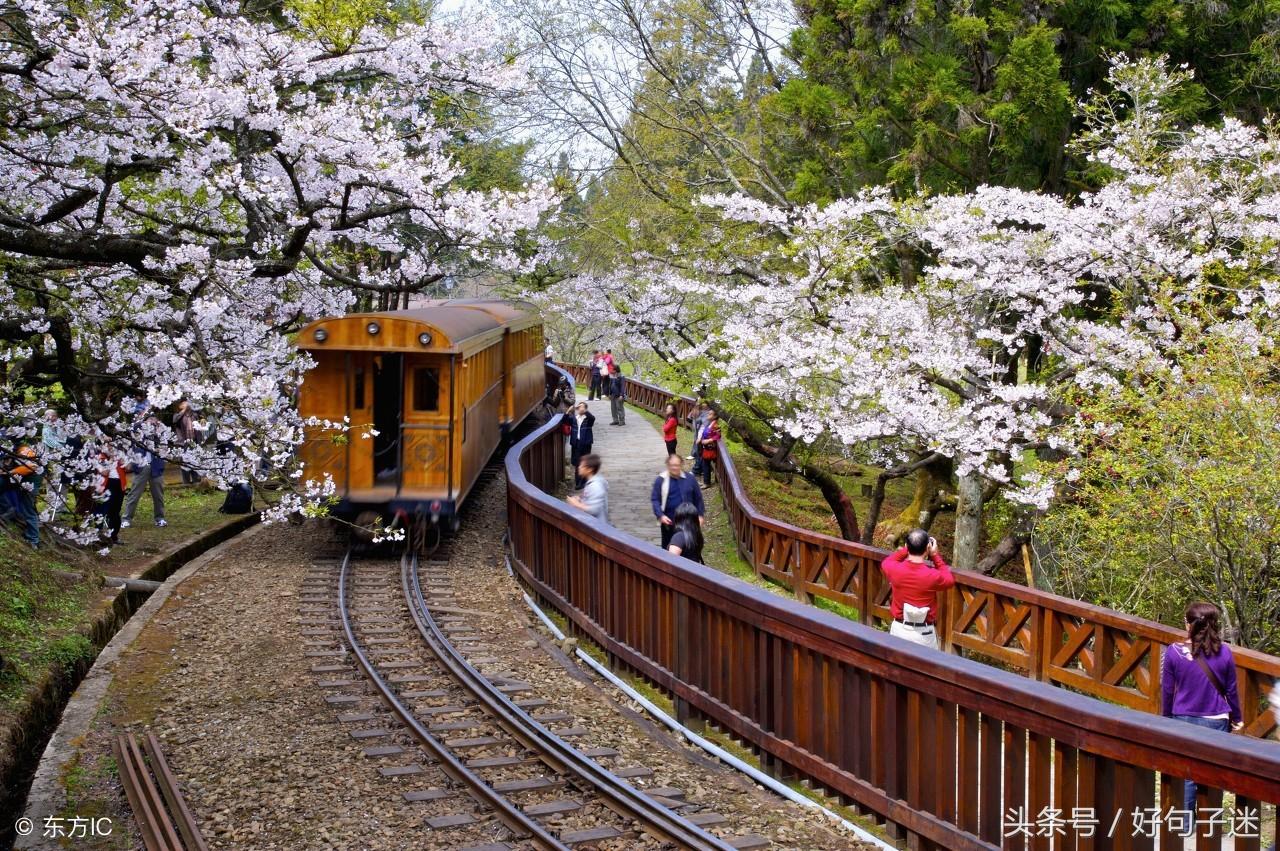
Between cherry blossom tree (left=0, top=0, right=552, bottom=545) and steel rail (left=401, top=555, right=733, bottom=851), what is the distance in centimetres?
187

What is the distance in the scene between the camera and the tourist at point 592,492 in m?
10.8

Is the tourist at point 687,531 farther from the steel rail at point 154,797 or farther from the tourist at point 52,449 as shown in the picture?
the tourist at point 52,449

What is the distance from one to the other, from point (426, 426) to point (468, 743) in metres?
7.40

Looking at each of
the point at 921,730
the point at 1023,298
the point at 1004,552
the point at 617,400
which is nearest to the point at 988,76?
the point at 1023,298

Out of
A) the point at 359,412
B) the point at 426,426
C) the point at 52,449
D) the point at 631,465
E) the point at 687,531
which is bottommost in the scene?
Answer: the point at 631,465

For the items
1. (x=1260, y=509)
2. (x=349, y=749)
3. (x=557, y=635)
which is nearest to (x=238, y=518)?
(x=557, y=635)

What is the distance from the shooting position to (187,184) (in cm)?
1027

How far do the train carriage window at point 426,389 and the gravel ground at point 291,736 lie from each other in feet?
9.80

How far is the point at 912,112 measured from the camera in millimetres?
16797

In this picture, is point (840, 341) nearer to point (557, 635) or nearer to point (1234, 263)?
point (1234, 263)

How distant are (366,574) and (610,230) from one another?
12.3m

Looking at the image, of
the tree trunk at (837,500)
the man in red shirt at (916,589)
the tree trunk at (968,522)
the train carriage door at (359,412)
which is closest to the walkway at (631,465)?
the tree trunk at (837,500)

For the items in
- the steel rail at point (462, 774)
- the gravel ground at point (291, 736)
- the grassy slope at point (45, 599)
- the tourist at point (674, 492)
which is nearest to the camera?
the steel rail at point (462, 774)

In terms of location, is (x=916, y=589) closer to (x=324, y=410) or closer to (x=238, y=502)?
(x=324, y=410)
